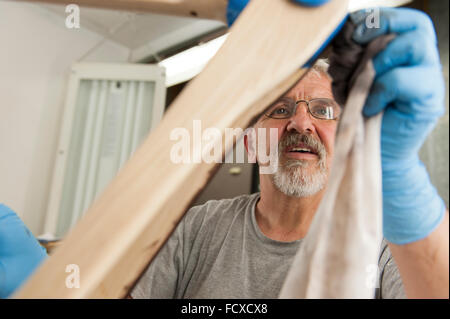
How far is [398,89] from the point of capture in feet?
1.07

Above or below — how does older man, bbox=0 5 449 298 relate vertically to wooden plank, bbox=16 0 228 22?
below

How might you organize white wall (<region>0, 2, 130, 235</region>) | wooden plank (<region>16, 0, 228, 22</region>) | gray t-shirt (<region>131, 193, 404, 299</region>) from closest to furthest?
wooden plank (<region>16, 0, 228, 22</region>) → gray t-shirt (<region>131, 193, 404, 299</region>) → white wall (<region>0, 2, 130, 235</region>)

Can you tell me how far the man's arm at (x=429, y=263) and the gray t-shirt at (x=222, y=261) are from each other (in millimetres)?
224

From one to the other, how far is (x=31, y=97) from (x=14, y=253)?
1.64 meters

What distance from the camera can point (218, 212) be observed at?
0.88 meters

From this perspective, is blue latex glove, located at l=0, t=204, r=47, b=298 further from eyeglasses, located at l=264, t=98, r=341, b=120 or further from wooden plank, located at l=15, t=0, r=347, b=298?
eyeglasses, located at l=264, t=98, r=341, b=120

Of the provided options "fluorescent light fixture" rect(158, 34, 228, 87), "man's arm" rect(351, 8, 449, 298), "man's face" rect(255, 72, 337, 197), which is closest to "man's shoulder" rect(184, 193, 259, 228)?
"man's face" rect(255, 72, 337, 197)

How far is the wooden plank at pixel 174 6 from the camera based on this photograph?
348 millimetres

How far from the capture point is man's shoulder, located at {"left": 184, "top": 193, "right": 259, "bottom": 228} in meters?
0.86

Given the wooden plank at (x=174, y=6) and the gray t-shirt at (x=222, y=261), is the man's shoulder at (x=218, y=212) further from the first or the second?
the wooden plank at (x=174, y=6)

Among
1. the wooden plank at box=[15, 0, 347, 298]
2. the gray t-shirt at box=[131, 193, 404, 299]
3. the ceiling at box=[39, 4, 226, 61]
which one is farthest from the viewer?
the ceiling at box=[39, 4, 226, 61]

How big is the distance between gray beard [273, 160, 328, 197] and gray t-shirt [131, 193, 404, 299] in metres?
0.12

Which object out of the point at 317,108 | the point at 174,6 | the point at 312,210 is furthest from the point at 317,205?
the point at 174,6

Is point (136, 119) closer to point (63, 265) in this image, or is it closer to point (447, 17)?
point (447, 17)
